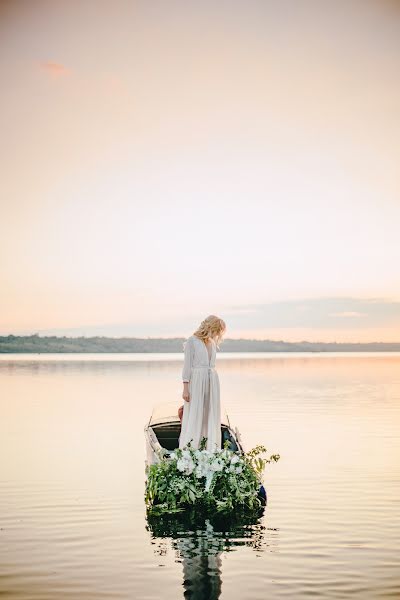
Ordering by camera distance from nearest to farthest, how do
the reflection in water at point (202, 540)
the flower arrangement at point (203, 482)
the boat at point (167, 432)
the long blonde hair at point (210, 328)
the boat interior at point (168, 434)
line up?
the reflection in water at point (202, 540) → the flower arrangement at point (203, 482) → the long blonde hair at point (210, 328) → the boat at point (167, 432) → the boat interior at point (168, 434)

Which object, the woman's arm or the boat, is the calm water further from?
the woman's arm

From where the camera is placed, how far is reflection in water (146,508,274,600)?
7.43 metres

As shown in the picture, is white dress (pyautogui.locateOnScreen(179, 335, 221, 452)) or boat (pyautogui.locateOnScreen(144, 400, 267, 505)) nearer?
white dress (pyautogui.locateOnScreen(179, 335, 221, 452))

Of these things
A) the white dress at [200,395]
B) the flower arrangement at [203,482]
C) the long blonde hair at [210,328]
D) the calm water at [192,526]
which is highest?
the long blonde hair at [210,328]

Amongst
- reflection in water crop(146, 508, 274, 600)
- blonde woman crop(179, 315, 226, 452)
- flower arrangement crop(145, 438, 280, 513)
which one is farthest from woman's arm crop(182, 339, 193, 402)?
reflection in water crop(146, 508, 274, 600)

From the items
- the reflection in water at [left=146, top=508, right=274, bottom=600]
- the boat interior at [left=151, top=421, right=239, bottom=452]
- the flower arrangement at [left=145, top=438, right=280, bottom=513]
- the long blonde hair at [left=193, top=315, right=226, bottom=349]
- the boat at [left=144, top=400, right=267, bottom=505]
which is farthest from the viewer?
the boat interior at [left=151, top=421, right=239, bottom=452]

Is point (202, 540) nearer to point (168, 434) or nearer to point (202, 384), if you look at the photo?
point (202, 384)

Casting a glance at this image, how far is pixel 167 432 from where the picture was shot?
13.8 m

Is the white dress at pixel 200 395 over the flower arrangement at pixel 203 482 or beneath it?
over

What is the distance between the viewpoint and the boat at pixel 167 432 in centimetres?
1216

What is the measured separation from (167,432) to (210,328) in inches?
139

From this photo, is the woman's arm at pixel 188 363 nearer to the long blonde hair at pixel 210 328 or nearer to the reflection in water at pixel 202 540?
the long blonde hair at pixel 210 328

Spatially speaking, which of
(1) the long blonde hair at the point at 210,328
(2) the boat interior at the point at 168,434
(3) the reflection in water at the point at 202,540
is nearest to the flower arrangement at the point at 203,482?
(3) the reflection in water at the point at 202,540

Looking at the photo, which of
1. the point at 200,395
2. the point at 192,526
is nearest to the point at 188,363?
the point at 200,395
